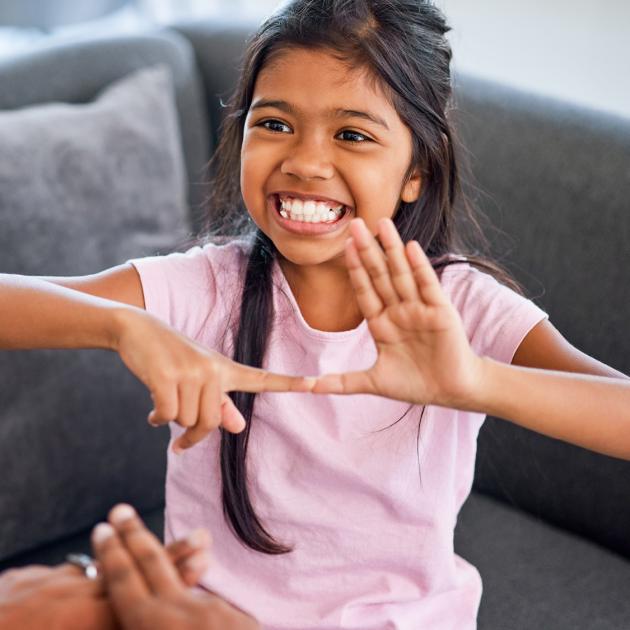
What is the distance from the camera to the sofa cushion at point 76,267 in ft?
4.86

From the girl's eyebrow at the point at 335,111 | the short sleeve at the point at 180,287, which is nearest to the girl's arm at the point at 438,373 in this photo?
the girl's eyebrow at the point at 335,111

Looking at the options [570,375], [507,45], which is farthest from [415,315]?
[507,45]

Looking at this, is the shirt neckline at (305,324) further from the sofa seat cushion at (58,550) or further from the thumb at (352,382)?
the sofa seat cushion at (58,550)

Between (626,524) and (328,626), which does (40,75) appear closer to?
(328,626)

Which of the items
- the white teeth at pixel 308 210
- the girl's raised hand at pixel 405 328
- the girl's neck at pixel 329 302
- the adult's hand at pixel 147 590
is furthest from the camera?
the girl's neck at pixel 329 302

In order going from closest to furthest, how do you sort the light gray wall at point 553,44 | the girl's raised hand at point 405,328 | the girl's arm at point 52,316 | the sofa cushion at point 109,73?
the girl's raised hand at point 405,328 < the girl's arm at point 52,316 < the sofa cushion at point 109,73 < the light gray wall at point 553,44

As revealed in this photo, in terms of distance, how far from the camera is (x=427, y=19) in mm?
1247

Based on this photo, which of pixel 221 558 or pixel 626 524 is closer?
pixel 221 558

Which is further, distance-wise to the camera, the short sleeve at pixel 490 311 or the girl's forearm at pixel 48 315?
the short sleeve at pixel 490 311

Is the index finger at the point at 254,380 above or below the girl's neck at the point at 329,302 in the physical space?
above

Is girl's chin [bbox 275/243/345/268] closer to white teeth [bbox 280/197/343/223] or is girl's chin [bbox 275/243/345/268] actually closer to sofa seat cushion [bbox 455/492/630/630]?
white teeth [bbox 280/197/343/223]

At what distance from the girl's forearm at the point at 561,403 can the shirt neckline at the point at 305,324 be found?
268mm

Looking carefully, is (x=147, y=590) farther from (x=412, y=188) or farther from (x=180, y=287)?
(x=412, y=188)

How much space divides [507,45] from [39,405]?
126 centimetres
